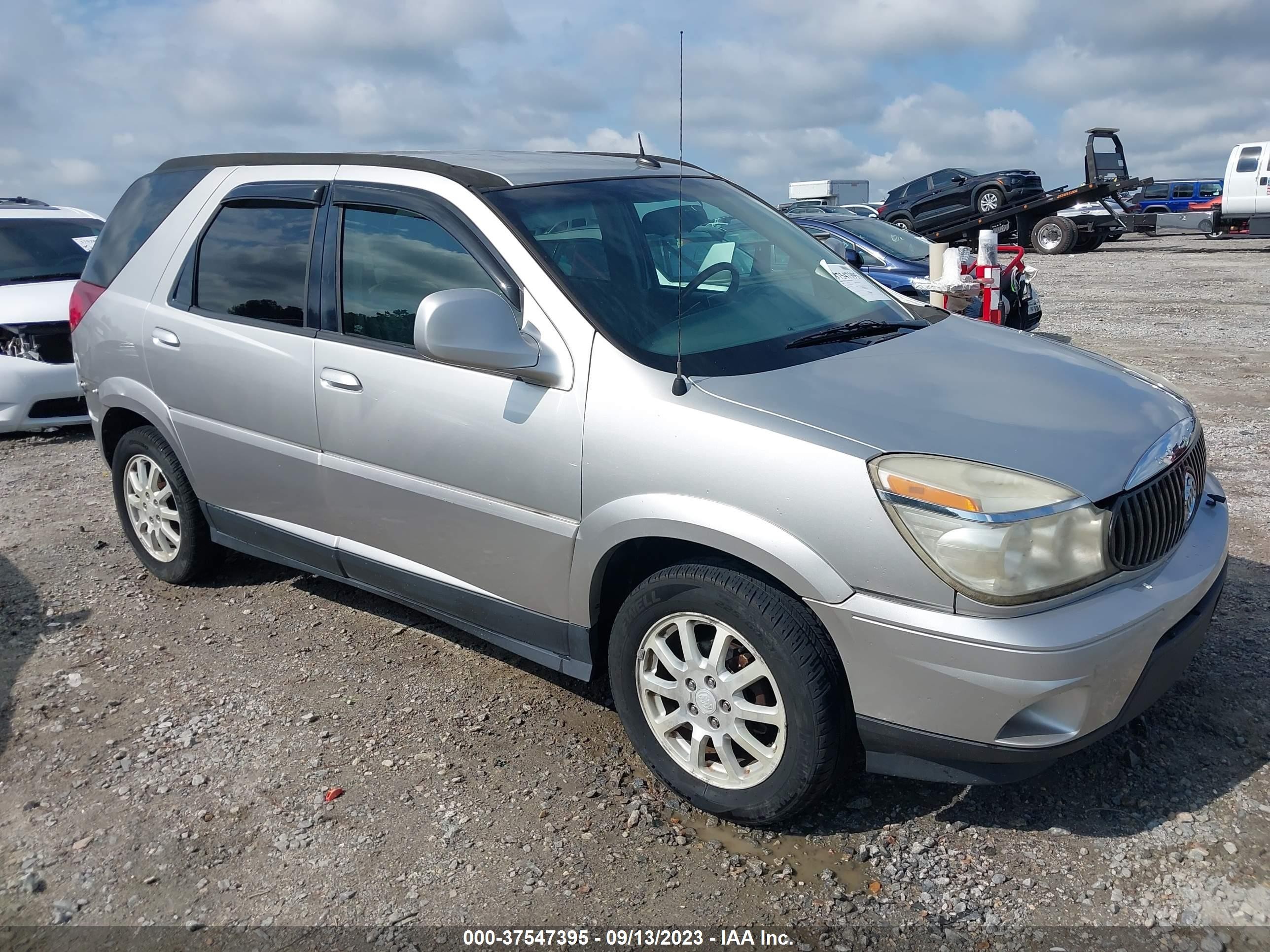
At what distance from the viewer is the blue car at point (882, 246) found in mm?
10680

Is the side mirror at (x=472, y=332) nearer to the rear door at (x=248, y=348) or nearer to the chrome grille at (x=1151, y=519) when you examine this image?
the rear door at (x=248, y=348)

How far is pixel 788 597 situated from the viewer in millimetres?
2682

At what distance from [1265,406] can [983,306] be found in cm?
221

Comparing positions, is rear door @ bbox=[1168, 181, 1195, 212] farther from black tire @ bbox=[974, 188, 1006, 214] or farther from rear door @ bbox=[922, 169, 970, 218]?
black tire @ bbox=[974, 188, 1006, 214]

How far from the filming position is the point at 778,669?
2.69 metres

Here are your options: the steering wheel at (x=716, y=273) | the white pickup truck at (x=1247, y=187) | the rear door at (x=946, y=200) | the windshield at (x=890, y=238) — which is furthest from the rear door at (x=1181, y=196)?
the steering wheel at (x=716, y=273)

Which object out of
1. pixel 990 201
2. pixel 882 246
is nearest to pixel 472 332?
pixel 882 246

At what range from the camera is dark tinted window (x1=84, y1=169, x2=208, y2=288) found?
456 cm

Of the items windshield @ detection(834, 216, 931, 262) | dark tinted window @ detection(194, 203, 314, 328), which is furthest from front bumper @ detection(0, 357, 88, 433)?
windshield @ detection(834, 216, 931, 262)

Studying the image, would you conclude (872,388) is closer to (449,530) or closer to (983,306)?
(449,530)

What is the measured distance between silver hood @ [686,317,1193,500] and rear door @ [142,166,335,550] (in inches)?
66.6

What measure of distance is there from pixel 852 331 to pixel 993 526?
114 cm

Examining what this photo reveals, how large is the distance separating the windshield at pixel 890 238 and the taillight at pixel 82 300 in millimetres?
8296

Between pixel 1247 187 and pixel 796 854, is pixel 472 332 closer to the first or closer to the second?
pixel 796 854
